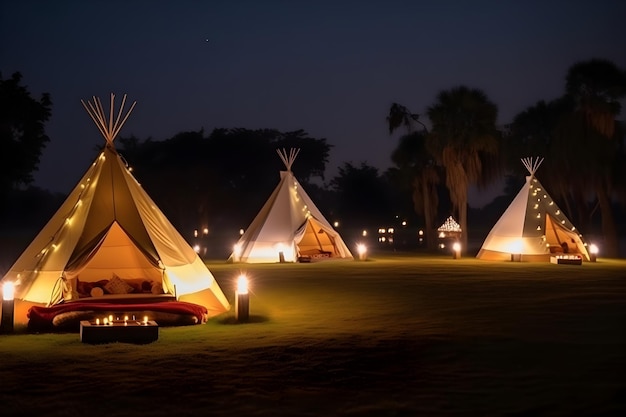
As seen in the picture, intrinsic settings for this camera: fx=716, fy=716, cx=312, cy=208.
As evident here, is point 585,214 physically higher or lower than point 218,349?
higher

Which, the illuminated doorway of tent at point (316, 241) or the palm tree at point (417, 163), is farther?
the palm tree at point (417, 163)

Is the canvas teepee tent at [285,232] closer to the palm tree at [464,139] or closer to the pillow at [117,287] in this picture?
the palm tree at [464,139]

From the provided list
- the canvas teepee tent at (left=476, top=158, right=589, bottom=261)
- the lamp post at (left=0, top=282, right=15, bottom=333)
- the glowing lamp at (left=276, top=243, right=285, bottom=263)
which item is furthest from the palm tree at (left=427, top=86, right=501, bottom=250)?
the lamp post at (left=0, top=282, right=15, bottom=333)

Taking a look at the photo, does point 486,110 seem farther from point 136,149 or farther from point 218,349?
point 136,149

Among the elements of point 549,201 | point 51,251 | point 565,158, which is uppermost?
point 565,158

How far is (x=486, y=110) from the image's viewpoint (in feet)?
104

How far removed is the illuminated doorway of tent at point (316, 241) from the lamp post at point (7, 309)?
1525 centimetres

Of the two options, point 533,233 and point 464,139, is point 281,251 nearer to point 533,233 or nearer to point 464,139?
point 533,233

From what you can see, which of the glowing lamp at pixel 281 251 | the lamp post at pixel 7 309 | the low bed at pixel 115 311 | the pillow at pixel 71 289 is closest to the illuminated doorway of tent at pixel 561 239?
the glowing lamp at pixel 281 251

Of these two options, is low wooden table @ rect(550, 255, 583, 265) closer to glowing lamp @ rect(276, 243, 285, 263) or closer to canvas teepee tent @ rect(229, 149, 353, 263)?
canvas teepee tent @ rect(229, 149, 353, 263)

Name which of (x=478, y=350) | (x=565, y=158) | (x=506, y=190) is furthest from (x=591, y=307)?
(x=506, y=190)

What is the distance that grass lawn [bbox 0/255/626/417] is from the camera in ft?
19.2

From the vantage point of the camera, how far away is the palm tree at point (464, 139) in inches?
1243

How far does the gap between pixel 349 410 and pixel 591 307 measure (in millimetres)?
7716
